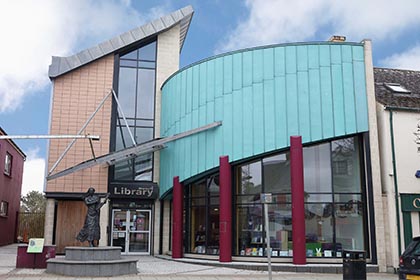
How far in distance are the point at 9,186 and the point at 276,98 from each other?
2142 cm

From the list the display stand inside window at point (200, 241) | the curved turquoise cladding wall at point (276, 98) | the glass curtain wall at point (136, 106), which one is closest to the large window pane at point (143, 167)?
the glass curtain wall at point (136, 106)

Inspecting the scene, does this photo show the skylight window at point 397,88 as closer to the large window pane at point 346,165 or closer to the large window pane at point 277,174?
the large window pane at point 346,165

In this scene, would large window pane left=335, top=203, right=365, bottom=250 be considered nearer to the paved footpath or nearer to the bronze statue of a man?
the paved footpath

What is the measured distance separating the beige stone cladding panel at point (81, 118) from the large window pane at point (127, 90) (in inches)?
22.9

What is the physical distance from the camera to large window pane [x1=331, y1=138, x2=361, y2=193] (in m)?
17.2

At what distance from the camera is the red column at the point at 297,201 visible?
633 inches

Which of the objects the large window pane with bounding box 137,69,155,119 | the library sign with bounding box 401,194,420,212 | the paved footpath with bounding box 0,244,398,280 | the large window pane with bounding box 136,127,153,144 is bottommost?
the paved footpath with bounding box 0,244,398,280

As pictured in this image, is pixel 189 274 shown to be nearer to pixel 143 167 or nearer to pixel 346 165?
pixel 346 165

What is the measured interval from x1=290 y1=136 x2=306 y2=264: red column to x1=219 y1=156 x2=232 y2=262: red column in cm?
241

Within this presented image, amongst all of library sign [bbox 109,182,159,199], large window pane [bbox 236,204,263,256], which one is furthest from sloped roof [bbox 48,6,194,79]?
large window pane [bbox 236,204,263,256]

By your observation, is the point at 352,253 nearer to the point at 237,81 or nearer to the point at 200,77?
the point at 237,81

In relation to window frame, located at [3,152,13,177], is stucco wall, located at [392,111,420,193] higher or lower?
lower

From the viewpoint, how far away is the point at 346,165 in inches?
686

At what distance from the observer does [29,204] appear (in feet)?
178
